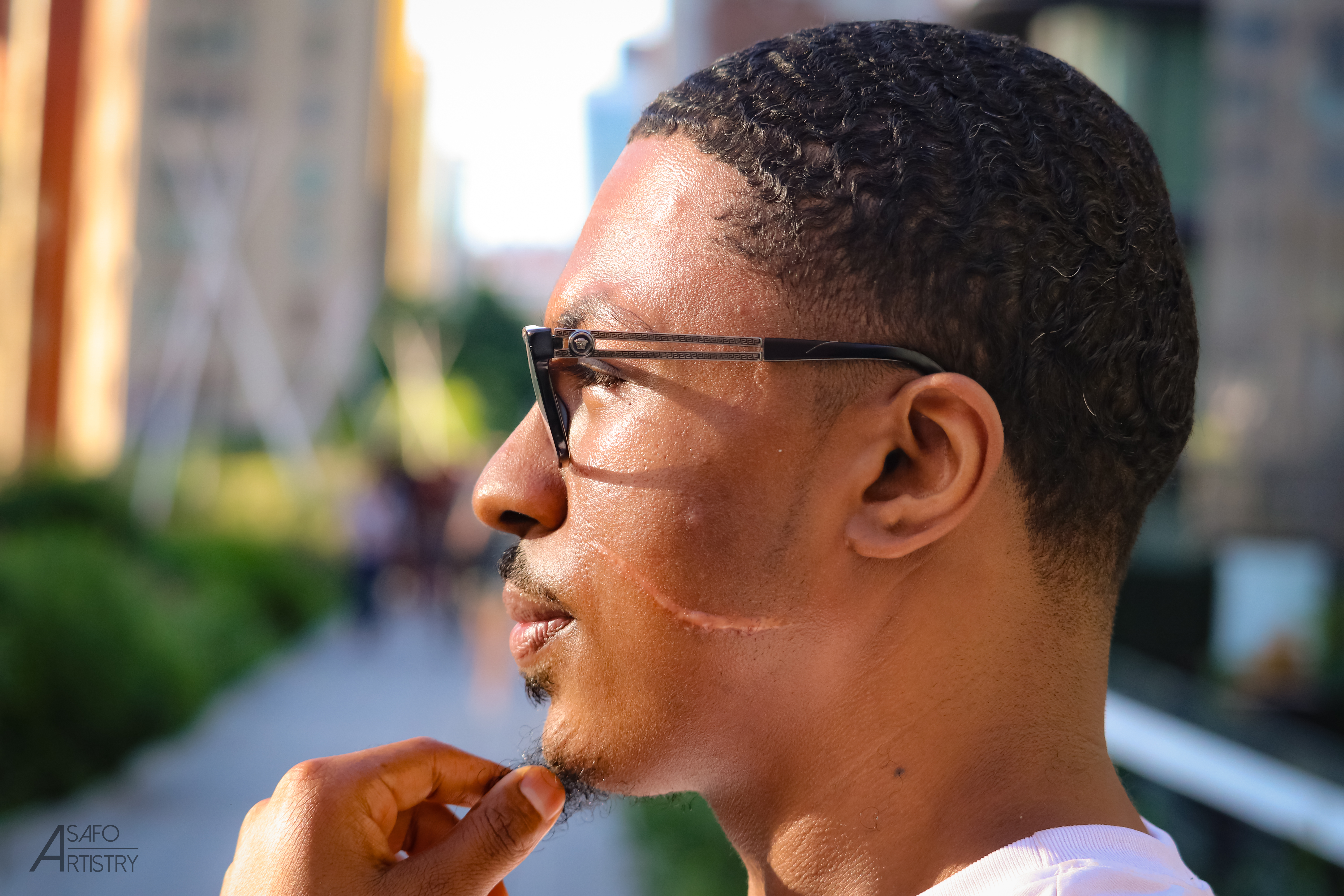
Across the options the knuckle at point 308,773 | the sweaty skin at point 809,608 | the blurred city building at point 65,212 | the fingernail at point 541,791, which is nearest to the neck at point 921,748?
the sweaty skin at point 809,608

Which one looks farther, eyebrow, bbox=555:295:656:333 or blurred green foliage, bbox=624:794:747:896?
blurred green foliage, bbox=624:794:747:896

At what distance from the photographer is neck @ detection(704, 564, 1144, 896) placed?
4.50ft

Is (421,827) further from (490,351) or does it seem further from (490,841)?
(490,351)

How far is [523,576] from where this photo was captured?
1.50 m

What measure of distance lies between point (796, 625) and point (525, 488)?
15.0 inches

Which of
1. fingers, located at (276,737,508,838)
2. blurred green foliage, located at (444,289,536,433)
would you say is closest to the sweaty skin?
fingers, located at (276,737,508,838)

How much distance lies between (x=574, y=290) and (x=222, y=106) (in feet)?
104

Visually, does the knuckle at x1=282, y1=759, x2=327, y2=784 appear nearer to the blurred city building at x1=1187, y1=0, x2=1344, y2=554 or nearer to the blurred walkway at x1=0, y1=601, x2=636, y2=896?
the blurred walkway at x1=0, y1=601, x2=636, y2=896

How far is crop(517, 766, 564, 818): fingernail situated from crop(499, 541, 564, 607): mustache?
0.20 metres

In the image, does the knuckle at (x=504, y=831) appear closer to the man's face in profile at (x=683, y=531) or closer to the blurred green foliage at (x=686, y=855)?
the man's face in profile at (x=683, y=531)

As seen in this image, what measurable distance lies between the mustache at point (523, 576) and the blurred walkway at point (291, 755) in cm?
26

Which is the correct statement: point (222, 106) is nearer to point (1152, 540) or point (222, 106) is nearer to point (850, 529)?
point (1152, 540)

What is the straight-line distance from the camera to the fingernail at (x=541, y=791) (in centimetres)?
139

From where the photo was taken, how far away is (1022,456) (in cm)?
138
